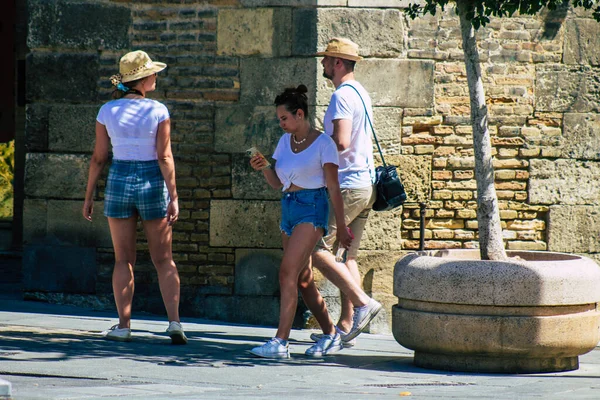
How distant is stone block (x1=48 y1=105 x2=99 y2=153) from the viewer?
8.77m

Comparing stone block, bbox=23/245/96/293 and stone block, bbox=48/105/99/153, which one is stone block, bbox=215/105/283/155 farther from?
stone block, bbox=23/245/96/293

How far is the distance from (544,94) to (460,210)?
1108 millimetres

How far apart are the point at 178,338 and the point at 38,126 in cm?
258

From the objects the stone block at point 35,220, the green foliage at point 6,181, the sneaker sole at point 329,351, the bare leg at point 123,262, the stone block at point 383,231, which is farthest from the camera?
the green foliage at point 6,181

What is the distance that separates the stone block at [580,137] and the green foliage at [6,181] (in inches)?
Result: 291

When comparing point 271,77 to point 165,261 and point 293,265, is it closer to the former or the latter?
point 165,261

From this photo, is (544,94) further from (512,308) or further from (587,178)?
(512,308)

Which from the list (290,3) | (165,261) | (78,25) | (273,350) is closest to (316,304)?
(273,350)

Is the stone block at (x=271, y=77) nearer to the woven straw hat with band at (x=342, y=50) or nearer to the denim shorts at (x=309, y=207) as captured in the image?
the woven straw hat with band at (x=342, y=50)

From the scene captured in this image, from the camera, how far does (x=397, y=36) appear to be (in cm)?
838

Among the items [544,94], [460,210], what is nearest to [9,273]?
[460,210]

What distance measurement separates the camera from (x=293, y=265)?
6758 mm

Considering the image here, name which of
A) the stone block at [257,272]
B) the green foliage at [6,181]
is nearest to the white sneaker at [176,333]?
the stone block at [257,272]

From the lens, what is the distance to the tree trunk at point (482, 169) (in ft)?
22.4
